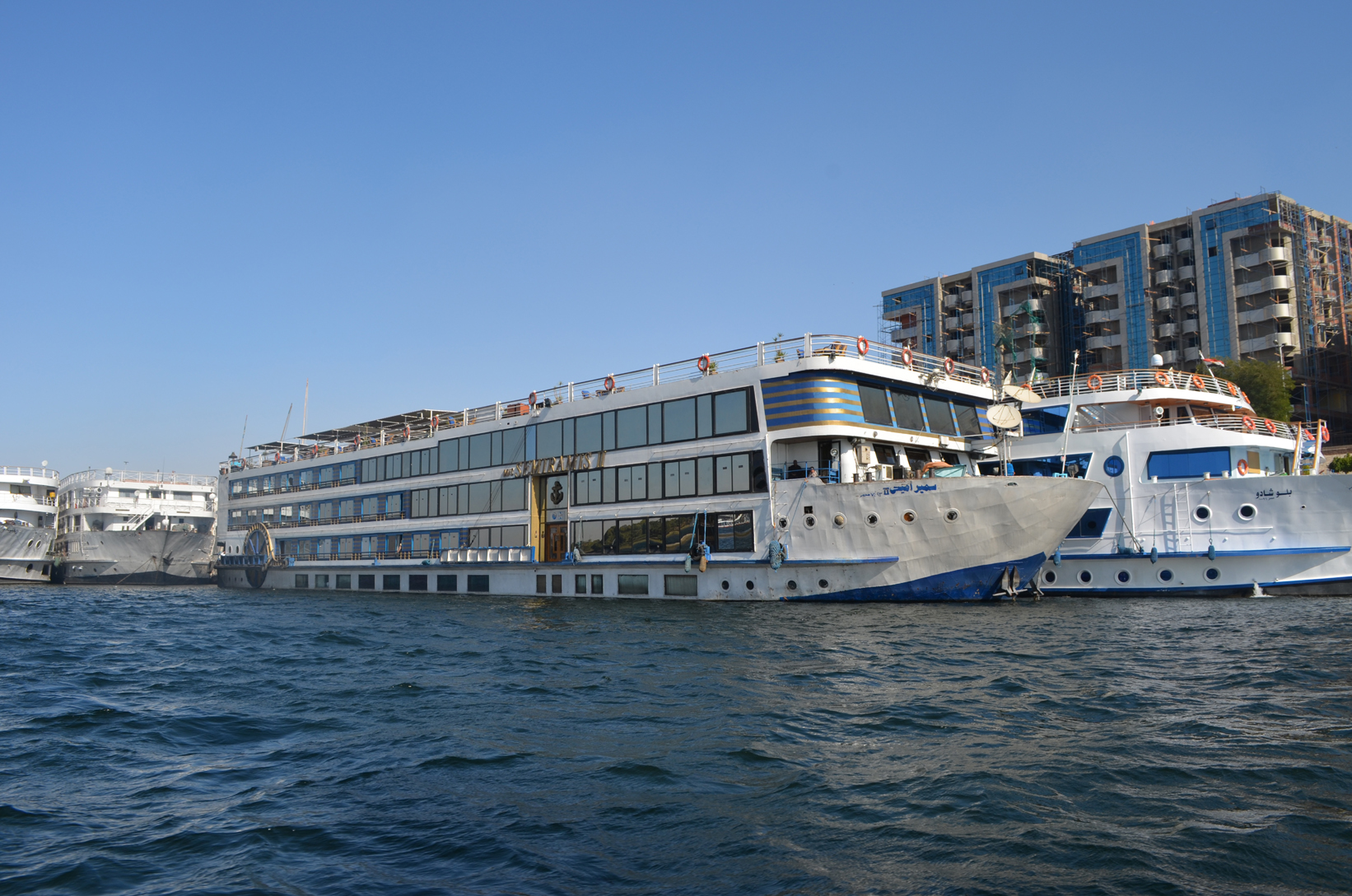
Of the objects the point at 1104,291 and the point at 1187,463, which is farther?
the point at 1104,291

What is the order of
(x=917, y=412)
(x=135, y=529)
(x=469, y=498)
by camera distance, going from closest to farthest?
(x=917, y=412) → (x=469, y=498) → (x=135, y=529)

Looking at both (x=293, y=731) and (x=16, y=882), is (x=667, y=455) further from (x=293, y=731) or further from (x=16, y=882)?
(x=16, y=882)

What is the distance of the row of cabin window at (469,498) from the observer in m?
36.5

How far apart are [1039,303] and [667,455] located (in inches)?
2340

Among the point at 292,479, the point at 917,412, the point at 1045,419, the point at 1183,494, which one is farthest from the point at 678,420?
the point at 292,479

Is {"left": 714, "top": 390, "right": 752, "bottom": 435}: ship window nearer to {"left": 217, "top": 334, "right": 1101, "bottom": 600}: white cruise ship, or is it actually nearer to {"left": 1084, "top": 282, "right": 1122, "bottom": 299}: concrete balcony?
{"left": 217, "top": 334, "right": 1101, "bottom": 600}: white cruise ship

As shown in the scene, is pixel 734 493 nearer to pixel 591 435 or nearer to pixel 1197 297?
pixel 591 435

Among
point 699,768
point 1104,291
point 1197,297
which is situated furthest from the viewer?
point 1104,291

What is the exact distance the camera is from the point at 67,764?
932 centimetres

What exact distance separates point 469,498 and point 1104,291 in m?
58.9

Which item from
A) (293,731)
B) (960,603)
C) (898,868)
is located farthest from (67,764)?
(960,603)

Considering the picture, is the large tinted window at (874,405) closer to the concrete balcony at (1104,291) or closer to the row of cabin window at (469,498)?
the row of cabin window at (469,498)

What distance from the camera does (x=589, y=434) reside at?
3384 cm

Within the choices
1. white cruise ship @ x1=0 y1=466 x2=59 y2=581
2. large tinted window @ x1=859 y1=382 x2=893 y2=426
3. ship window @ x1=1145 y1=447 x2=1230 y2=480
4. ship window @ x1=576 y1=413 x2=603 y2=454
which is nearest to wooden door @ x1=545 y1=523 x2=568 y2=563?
ship window @ x1=576 y1=413 x2=603 y2=454
